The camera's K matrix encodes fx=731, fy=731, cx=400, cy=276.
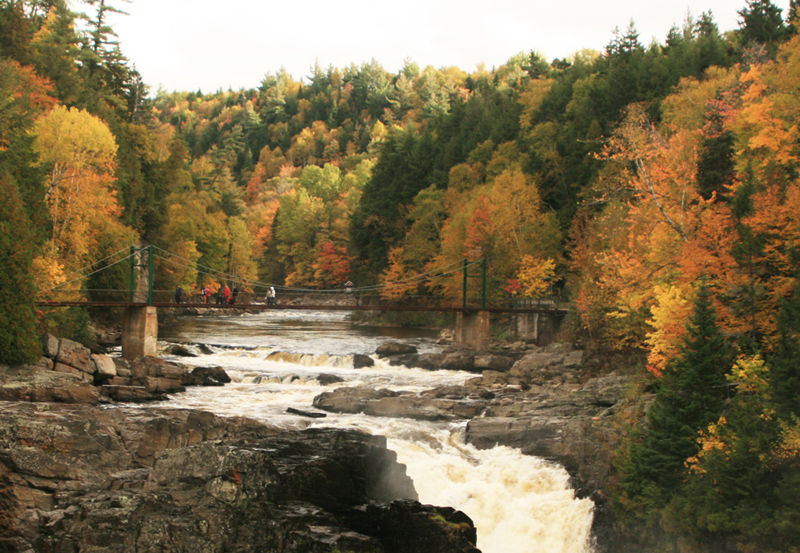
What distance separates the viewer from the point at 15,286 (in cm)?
2511

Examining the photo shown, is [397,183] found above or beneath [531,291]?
above

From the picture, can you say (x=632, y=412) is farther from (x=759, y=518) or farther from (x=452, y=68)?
(x=452, y=68)

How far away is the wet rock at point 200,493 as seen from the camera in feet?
44.6

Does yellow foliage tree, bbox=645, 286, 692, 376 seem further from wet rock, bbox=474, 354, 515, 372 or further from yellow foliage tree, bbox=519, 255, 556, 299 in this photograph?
yellow foliage tree, bbox=519, 255, 556, 299

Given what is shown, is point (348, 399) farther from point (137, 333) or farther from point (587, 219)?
point (587, 219)

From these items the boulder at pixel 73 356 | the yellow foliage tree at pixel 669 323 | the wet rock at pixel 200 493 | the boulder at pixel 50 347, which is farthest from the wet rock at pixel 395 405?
the boulder at pixel 50 347

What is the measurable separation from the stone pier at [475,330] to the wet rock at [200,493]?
2399 centimetres

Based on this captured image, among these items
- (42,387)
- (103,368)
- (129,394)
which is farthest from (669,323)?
(103,368)

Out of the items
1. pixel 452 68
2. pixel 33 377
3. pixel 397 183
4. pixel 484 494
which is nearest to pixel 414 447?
pixel 484 494

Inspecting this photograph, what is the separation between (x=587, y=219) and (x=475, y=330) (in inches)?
407

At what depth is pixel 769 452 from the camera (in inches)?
560

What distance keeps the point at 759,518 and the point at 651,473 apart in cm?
253

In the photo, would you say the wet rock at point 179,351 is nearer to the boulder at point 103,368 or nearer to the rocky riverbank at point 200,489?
the boulder at point 103,368

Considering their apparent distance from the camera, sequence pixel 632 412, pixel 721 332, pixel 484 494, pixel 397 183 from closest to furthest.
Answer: pixel 484 494 → pixel 721 332 → pixel 632 412 → pixel 397 183
